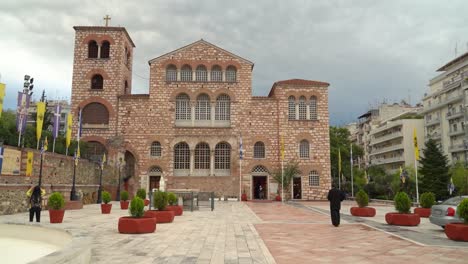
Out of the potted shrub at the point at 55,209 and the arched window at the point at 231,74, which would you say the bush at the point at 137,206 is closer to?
the potted shrub at the point at 55,209

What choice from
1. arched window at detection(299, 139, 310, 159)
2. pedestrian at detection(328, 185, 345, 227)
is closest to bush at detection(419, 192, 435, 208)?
pedestrian at detection(328, 185, 345, 227)

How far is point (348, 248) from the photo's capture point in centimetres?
914

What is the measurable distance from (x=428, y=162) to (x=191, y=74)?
1036 inches

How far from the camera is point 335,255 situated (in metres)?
8.20

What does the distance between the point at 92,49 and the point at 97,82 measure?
3493mm

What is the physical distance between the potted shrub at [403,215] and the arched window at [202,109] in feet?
81.2

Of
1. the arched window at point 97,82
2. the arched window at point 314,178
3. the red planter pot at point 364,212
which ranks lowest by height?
the red planter pot at point 364,212

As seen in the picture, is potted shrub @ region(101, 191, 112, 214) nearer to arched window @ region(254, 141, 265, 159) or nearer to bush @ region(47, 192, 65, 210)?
bush @ region(47, 192, 65, 210)

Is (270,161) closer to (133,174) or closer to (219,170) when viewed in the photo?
(219,170)

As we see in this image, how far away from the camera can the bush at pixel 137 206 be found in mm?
11375

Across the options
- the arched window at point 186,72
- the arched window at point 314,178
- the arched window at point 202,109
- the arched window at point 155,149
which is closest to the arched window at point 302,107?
the arched window at point 314,178

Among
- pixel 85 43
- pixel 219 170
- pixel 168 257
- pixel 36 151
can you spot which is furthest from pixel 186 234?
pixel 85 43

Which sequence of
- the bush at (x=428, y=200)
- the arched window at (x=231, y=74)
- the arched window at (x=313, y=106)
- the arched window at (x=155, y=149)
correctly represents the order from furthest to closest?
the arched window at (x=231, y=74) < the arched window at (x=313, y=106) < the arched window at (x=155, y=149) < the bush at (x=428, y=200)

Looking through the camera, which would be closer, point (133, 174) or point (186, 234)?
point (186, 234)
